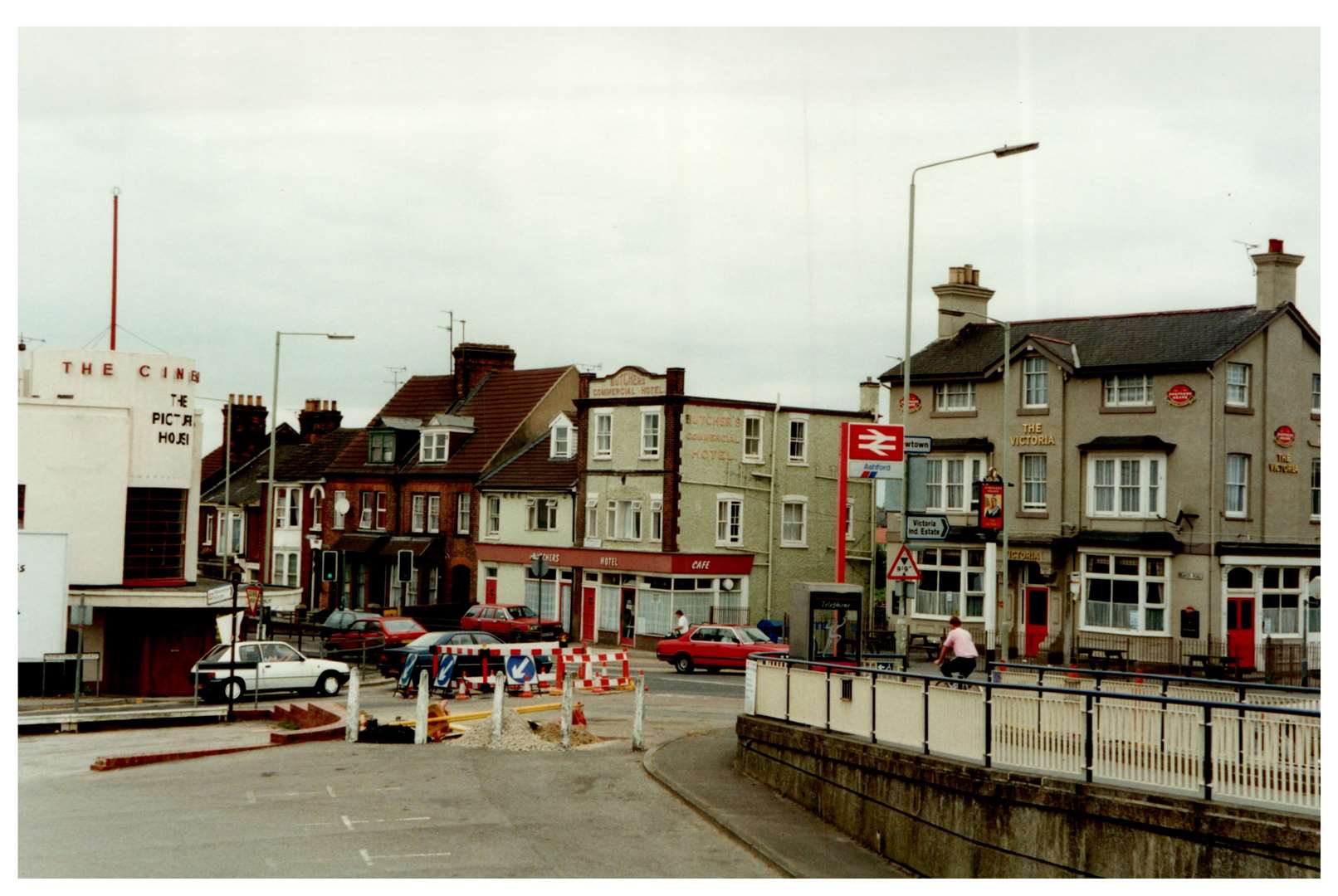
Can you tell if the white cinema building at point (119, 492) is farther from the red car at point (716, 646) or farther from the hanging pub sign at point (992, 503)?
the hanging pub sign at point (992, 503)

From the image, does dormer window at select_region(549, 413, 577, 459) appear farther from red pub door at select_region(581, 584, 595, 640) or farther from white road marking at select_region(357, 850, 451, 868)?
white road marking at select_region(357, 850, 451, 868)

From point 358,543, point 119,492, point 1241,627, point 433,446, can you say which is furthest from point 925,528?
point 358,543

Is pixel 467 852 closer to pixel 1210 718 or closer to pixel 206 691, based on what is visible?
pixel 1210 718

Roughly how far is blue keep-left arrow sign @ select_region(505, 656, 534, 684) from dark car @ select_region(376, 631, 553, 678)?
0.84 m

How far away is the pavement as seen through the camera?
16484 mm

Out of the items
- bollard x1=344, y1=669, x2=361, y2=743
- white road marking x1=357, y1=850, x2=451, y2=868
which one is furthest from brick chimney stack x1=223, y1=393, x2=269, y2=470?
white road marking x1=357, y1=850, x2=451, y2=868

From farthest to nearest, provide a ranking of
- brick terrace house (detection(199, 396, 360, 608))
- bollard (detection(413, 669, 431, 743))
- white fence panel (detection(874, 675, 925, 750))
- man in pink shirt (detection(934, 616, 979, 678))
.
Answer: brick terrace house (detection(199, 396, 360, 608)) → bollard (detection(413, 669, 431, 743)) → man in pink shirt (detection(934, 616, 979, 678)) → white fence panel (detection(874, 675, 925, 750))

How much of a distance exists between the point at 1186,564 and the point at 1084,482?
4.06 m

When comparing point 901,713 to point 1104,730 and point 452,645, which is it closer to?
point 1104,730

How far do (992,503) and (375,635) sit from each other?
17.7 meters

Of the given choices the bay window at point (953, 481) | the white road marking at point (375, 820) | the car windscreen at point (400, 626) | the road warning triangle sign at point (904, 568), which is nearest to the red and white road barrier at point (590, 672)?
the road warning triangle sign at point (904, 568)

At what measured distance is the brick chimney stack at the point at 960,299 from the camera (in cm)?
5228

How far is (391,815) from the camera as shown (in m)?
18.4

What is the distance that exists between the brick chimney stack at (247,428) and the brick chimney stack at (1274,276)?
49.4 meters
